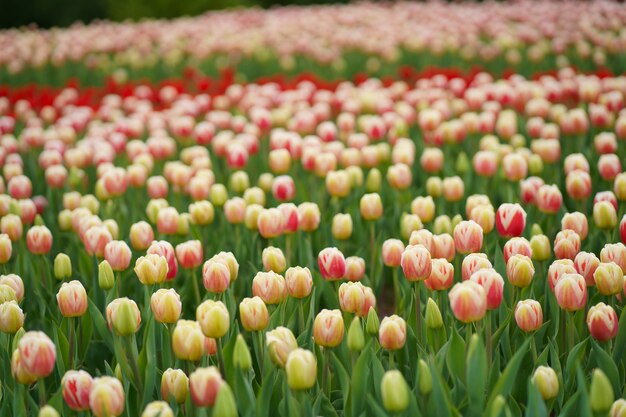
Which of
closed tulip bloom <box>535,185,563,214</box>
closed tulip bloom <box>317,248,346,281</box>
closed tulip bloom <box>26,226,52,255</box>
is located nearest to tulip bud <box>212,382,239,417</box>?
closed tulip bloom <box>317,248,346,281</box>

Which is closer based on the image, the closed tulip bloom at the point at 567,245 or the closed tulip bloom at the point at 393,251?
the closed tulip bloom at the point at 567,245

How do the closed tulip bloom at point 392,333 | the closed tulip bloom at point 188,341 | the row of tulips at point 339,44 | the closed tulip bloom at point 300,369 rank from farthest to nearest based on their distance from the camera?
the row of tulips at point 339,44 < the closed tulip bloom at point 392,333 < the closed tulip bloom at point 188,341 < the closed tulip bloom at point 300,369

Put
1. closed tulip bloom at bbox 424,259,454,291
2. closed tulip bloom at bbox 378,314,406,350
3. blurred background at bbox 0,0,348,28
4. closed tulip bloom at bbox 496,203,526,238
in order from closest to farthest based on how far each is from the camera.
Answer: closed tulip bloom at bbox 378,314,406,350 < closed tulip bloom at bbox 424,259,454,291 < closed tulip bloom at bbox 496,203,526,238 < blurred background at bbox 0,0,348,28

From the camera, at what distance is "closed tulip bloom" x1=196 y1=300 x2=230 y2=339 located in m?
1.89

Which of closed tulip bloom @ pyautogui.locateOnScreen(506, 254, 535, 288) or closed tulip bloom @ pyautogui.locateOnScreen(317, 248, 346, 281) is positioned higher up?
closed tulip bloom @ pyautogui.locateOnScreen(506, 254, 535, 288)

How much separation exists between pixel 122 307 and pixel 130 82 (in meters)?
5.91

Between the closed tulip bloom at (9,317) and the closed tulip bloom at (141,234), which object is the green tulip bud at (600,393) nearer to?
the closed tulip bloom at (9,317)

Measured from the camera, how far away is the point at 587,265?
85.9 inches

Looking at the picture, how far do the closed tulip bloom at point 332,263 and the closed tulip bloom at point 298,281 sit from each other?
0.16 meters

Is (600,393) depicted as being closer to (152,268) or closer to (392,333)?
(392,333)

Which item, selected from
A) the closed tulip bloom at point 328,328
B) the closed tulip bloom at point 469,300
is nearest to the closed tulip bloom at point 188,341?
the closed tulip bloom at point 328,328

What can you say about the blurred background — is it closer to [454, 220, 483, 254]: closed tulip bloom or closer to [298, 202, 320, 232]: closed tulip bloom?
[298, 202, 320, 232]: closed tulip bloom

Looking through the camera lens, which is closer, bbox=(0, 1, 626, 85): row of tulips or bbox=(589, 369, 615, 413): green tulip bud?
bbox=(589, 369, 615, 413): green tulip bud

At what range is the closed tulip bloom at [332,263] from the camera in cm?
238
